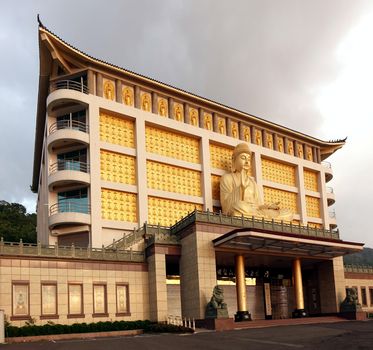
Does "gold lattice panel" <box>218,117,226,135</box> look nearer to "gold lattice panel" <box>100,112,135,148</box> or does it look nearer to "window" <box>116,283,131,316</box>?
"gold lattice panel" <box>100,112,135,148</box>

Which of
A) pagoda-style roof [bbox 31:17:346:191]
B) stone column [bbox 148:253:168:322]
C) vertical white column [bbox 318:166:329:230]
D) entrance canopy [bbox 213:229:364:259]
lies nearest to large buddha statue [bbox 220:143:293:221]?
entrance canopy [bbox 213:229:364:259]

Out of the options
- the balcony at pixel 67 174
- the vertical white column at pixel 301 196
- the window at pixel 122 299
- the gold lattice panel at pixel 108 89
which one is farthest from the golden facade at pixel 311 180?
the window at pixel 122 299

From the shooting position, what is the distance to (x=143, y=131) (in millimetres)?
51500

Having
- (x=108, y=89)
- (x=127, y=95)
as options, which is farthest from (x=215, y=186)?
(x=108, y=89)

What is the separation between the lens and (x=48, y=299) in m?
36.3

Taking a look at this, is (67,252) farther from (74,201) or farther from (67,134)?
(67,134)

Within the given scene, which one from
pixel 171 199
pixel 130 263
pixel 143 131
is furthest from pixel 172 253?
pixel 143 131

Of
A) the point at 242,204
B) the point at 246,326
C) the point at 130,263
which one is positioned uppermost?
the point at 242,204

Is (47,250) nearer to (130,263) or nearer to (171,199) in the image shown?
(130,263)

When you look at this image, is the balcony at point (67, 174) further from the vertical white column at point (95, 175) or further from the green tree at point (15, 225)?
the green tree at point (15, 225)

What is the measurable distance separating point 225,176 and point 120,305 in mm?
19443

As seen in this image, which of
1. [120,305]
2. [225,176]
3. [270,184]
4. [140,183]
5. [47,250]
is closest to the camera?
[47,250]

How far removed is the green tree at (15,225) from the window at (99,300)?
1847 inches

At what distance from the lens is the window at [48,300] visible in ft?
118
